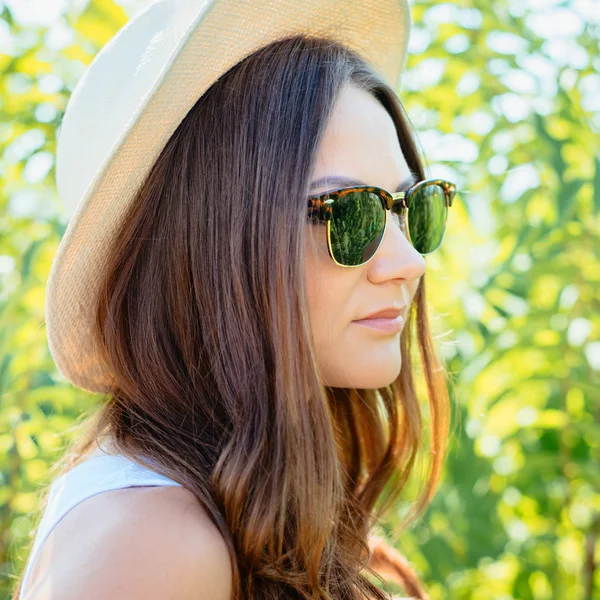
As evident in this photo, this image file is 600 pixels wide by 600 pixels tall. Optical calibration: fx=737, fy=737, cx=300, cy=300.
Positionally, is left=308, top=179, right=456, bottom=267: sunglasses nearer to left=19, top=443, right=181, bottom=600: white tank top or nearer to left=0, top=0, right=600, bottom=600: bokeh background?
left=19, top=443, right=181, bottom=600: white tank top

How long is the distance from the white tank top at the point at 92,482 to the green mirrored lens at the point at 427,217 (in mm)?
691

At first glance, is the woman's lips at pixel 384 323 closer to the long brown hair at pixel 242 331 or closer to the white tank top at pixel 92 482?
the long brown hair at pixel 242 331

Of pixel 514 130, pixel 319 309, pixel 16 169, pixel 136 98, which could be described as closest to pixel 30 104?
pixel 16 169

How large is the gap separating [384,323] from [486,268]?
85cm

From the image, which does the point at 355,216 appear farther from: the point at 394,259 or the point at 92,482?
the point at 92,482

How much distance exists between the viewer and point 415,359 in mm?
1878

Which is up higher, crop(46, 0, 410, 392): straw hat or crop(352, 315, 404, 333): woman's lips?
crop(46, 0, 410, 392): straw hat

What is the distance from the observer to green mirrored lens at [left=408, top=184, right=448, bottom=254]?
1.42 metres

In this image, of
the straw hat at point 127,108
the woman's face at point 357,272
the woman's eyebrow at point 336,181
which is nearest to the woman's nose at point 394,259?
the woman's face at point 357,272

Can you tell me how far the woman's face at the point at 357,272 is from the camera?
1245 millimetres

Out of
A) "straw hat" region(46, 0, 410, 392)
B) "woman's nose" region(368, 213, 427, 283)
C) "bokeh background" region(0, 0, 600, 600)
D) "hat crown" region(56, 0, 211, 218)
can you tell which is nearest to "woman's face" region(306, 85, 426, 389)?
"woman's nose" region(368, 213, 427, 283)

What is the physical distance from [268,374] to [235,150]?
0.37 meters

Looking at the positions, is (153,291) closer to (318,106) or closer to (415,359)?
(318,106)

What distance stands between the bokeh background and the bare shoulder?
839 mm
